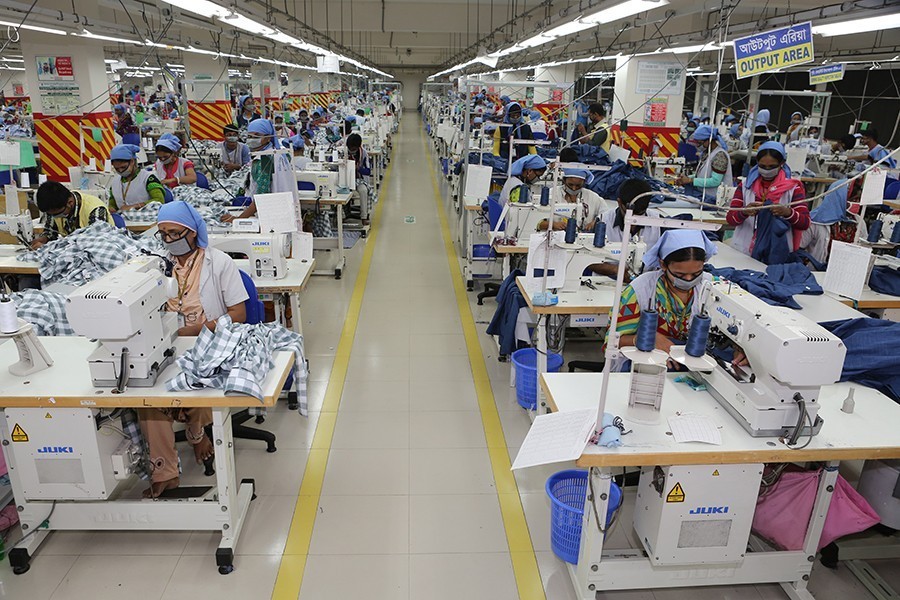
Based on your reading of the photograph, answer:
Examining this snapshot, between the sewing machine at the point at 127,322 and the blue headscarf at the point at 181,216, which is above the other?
the blue headscarf at the point at 181,216

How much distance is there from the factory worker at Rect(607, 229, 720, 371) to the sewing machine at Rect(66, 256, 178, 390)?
91.9 inches

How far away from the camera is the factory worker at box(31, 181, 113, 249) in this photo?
16.8ft

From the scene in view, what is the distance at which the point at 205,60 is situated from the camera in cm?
1764

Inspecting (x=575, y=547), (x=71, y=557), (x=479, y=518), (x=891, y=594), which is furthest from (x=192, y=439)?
(x=891, y=594)

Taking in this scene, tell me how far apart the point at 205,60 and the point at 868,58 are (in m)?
16.9

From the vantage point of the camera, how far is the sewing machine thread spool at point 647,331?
8.19ft

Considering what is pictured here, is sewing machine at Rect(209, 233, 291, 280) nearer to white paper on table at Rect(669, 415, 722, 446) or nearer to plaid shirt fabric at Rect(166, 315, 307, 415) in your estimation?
plaid shirt fabric at Rect(166, 315, 307, 415)

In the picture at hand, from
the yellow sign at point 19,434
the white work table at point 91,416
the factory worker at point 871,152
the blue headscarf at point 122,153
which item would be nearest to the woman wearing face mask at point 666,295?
the white work table at point 91,416

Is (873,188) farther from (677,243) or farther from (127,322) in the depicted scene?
(127,322)

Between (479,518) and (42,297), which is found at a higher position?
(42,297)

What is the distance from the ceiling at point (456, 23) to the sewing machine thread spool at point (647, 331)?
3.48 metres

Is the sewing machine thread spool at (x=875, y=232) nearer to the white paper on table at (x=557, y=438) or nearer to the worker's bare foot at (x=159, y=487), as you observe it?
the white paper on table at (x=557, y=438)

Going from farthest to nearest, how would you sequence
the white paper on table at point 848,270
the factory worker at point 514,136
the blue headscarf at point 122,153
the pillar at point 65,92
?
the pillar at point 65,92, the factory worker at point 514,136, the blue headscarf at point 122,153, the white paper on table at point 848,270

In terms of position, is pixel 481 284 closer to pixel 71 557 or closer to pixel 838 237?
pixel 838 237
